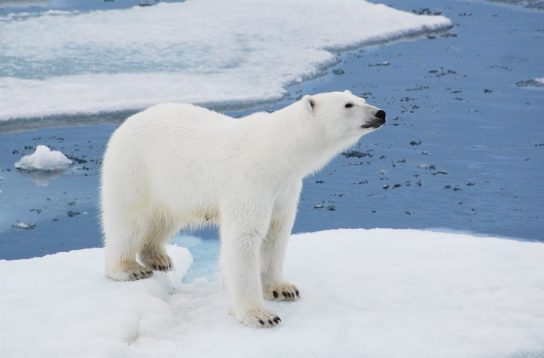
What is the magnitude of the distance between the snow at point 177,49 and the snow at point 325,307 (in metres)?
4.36

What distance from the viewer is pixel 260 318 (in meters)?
3.52

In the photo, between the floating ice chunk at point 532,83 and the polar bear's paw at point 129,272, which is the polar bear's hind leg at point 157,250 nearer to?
the polar bear's paw at point 129,272

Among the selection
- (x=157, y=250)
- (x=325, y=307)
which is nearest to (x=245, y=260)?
(x=325, y=307)

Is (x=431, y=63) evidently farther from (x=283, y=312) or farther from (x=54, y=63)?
(x=283, y=312)

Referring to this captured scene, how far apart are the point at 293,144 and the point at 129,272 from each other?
1.06 meters

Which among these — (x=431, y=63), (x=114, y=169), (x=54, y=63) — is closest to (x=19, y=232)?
(x=114, y=169)

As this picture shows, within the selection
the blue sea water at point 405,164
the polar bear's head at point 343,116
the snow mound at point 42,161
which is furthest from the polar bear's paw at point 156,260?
the snow mound at point 42,161

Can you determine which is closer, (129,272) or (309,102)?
(309,102)

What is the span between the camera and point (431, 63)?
416 inches

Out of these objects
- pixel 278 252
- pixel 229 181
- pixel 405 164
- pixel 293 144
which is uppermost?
pixel 293 144

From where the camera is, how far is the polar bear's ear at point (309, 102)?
3.61 metres

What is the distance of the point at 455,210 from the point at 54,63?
5476 millimetres

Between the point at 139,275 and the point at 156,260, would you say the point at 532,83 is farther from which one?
the point at 139,275

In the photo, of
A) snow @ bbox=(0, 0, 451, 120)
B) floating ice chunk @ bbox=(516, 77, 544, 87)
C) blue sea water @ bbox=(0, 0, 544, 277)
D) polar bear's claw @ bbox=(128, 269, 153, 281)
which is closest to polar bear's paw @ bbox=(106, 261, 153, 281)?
polar bear's claw @ bbox=(128, 269, 153, 281)
